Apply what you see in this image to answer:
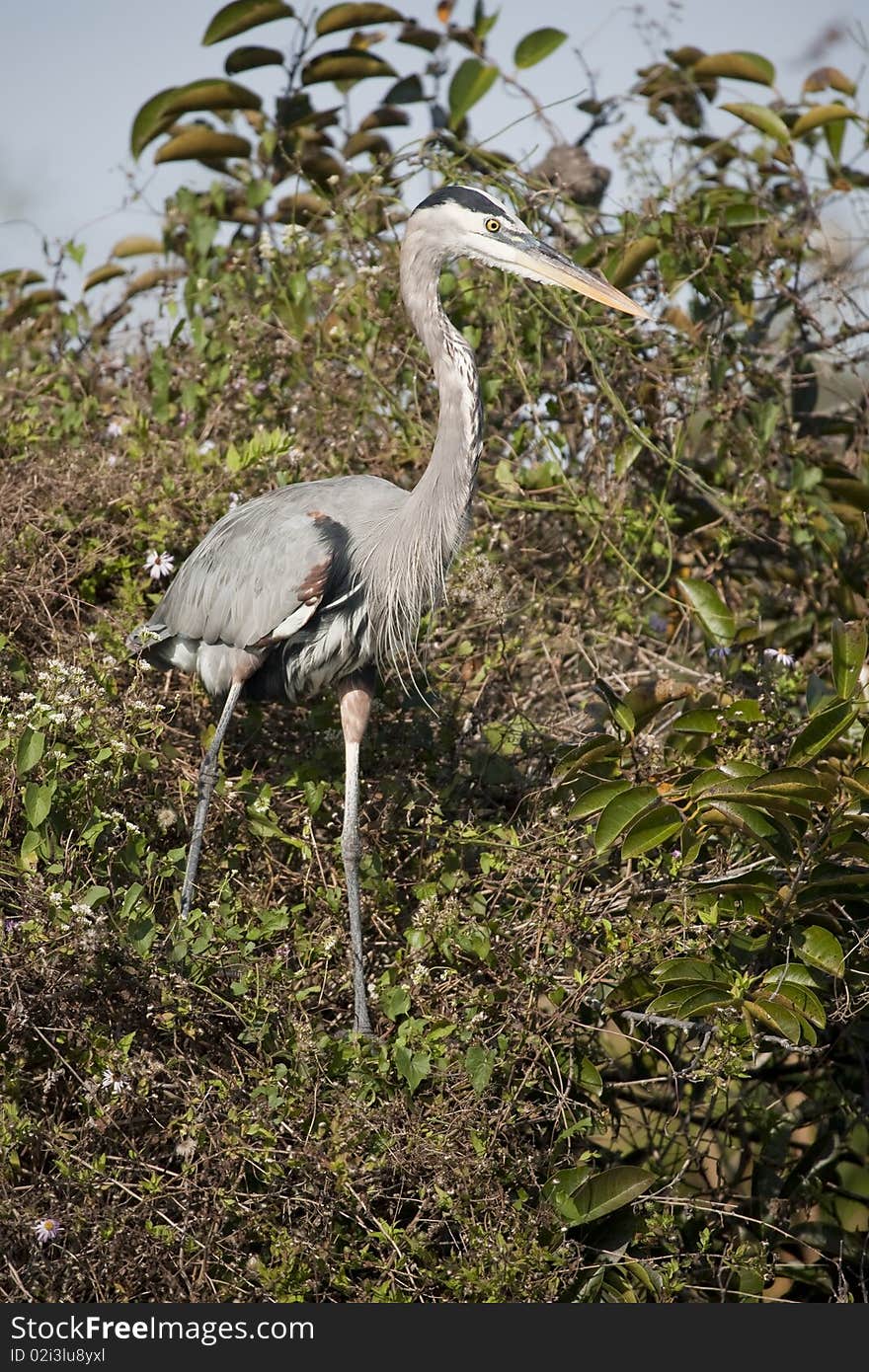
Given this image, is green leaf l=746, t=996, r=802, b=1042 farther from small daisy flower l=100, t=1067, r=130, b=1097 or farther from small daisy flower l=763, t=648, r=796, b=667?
small daisy flower l=100, t=1067, r=130, b=1097

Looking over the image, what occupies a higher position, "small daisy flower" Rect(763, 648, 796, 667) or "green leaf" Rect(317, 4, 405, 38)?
"green leaf" Rect(317, 4, 405, 38)

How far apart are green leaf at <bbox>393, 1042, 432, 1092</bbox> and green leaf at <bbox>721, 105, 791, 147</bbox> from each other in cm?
345

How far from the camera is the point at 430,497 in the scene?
382cm

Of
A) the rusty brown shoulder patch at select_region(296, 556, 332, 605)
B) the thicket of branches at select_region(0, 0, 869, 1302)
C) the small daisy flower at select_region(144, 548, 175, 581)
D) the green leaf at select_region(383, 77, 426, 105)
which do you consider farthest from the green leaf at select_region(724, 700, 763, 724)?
the green leaf at select_region(383, 77, 426, 105)

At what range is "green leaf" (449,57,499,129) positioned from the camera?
5133 mm

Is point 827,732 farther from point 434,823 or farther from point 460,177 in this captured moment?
point 460,177

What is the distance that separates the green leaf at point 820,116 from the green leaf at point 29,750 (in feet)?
11.2

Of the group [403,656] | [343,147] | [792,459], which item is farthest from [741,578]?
[343,147]

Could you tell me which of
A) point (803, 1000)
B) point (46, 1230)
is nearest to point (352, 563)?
point (803, 1000)

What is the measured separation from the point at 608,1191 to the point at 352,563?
1782 mm

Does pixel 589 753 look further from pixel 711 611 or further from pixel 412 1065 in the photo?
pixel 711 611

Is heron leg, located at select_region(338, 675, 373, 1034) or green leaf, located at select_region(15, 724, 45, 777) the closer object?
green leaf, located at select_region(15, 724, 45, 777)

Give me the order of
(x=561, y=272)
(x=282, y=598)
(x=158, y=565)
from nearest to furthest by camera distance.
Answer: (x=561, y=272)
(x=282, y=598)
(x=158, y=565)

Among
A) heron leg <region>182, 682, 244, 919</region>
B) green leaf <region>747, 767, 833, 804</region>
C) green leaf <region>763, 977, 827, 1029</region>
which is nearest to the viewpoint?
green leaf <region>747, 767, 833, 804</region>
